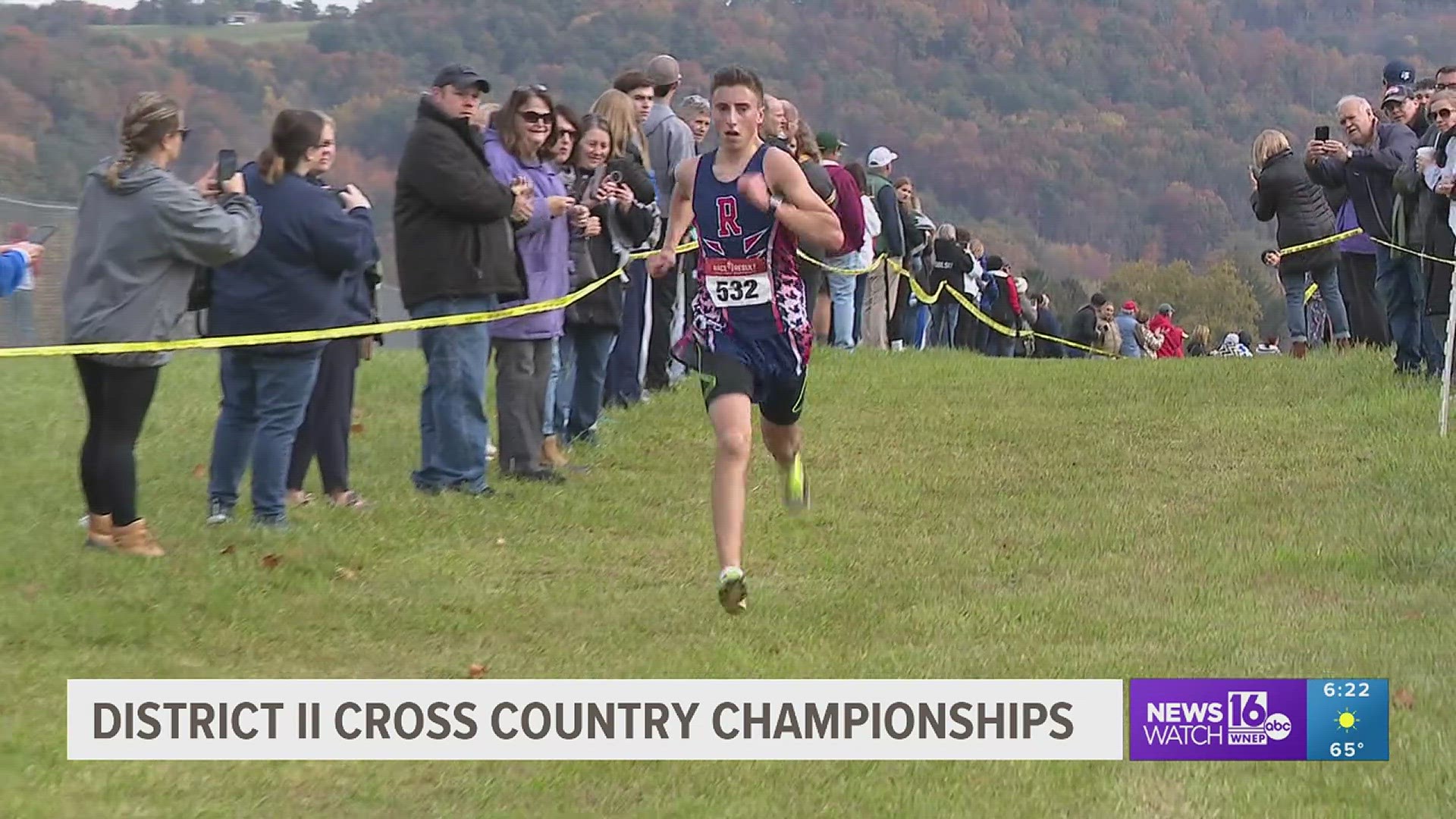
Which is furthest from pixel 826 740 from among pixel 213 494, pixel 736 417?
pixel 213 494

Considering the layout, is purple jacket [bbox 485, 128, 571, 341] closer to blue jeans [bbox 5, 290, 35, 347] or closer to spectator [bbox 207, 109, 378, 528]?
spectator [bbox 207, 109, 378, 528]

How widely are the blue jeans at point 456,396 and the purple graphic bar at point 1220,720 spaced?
183 inches

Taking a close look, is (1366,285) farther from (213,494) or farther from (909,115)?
(909,115)

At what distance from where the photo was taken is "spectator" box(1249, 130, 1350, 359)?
17.0 meters

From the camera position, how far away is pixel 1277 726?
5.93 m

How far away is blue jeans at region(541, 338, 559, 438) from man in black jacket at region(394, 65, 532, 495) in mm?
613

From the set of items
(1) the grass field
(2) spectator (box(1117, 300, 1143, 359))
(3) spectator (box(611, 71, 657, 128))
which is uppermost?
(1) the grass field

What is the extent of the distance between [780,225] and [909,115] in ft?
288

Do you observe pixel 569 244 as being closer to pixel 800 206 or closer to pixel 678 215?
pixel 678 215

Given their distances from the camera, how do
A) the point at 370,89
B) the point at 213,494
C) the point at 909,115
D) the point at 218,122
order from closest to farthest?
the point at 213,494 → the point at 218,122 → the point at 370,89 → the point at 909,115

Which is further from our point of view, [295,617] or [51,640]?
[295,617]

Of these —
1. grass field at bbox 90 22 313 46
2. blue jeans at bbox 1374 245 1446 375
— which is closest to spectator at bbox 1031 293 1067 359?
blue jeans at bbox 1374 245 1446 375

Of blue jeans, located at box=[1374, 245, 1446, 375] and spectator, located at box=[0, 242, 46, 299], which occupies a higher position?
spectator, located at box=[0, 242, 46, 299]

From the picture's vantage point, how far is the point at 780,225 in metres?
7.88
